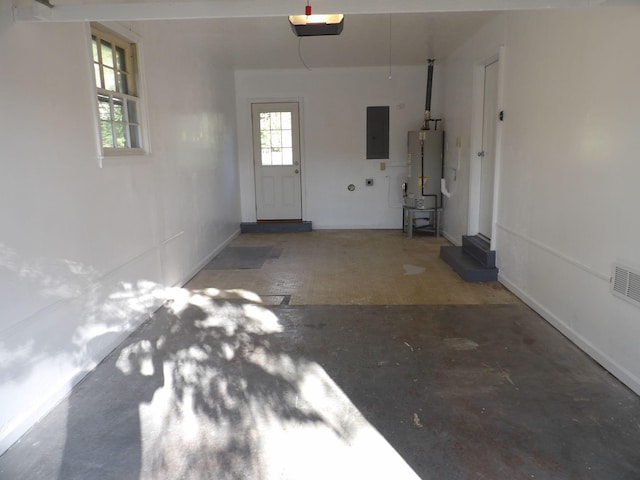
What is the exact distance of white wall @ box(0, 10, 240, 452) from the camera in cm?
219

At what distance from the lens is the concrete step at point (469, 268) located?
4535mm

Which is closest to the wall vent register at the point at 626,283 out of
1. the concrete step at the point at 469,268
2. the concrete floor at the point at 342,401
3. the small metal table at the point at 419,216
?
the concrete floor at the point at 342,401

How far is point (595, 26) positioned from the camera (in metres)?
2.82

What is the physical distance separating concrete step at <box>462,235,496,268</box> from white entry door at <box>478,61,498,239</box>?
0.45ft

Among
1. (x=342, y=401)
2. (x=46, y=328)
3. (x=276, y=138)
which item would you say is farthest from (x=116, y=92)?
(x=276, y=138)

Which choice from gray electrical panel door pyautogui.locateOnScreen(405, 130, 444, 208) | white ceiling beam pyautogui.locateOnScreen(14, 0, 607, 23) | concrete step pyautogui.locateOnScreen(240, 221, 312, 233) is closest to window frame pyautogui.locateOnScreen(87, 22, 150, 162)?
white ceiling beam pyautogui.locateOnScreen(14, 0, 607, 23)

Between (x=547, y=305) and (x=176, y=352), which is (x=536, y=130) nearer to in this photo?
(x=547, y=305)

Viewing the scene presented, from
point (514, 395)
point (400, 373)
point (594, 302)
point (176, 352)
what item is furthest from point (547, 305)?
point (176, 352)

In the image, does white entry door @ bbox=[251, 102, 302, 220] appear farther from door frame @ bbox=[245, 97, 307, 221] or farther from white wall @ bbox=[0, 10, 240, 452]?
white wall @ bbox=[0, 10, 240, 452]

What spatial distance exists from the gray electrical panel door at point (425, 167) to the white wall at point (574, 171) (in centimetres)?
217

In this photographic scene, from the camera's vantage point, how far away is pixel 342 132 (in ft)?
24.3

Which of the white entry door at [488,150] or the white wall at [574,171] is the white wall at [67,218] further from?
the white entry door at [488,150]

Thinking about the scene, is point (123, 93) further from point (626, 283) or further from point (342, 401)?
point (626, 283)

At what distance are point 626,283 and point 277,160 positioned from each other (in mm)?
5854
